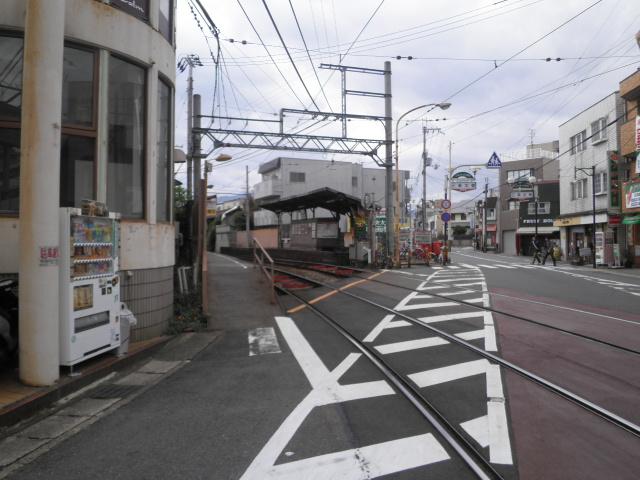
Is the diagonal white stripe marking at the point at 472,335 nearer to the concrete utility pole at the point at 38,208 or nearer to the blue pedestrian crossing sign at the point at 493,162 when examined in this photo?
the concrete utility pole at the point at 38,208

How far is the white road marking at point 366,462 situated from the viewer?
365 cm

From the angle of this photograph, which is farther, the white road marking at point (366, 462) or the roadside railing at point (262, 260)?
the roadside railing at point (262, 260)

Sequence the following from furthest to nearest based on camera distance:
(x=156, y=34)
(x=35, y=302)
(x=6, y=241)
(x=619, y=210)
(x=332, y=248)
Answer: (x=619, y=210) < (x=332, y=248) < (x=156, y=34) < (x=6, y=241) < (x=35, y=302)

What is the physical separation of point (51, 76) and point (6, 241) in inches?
97.6

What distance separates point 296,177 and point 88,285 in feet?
164

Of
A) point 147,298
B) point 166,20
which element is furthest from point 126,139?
point 166,20

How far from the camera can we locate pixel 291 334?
29.6ft

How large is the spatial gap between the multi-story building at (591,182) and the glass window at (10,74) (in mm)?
28864

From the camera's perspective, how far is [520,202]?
165 ft

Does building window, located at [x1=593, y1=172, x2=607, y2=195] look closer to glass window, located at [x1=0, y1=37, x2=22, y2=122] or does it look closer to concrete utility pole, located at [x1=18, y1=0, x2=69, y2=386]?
glass window, located at [x1=0, y1=37, x2=22, y2=122]

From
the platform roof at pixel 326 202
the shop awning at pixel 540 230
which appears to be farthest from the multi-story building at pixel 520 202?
the platform roof at pixel 326 202

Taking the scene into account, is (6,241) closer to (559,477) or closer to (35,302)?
(35,302)

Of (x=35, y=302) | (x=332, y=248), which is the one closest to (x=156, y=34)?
(x=35, y=302)

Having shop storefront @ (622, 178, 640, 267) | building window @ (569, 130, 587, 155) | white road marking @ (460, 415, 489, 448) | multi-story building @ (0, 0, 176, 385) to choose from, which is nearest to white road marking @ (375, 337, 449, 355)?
white road marking @ (460, 415, 489, 448)
